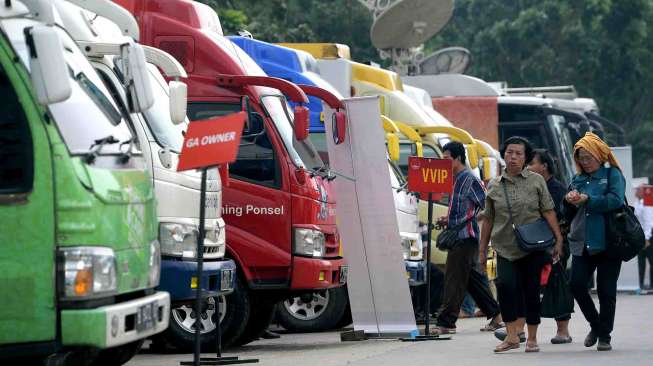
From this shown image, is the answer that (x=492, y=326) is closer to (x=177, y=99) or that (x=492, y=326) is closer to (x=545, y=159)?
(x=545, y=159)

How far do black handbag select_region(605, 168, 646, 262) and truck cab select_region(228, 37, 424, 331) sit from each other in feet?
12.7

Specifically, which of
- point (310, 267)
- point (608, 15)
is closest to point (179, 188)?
point (310, 267)

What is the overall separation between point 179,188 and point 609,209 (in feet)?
12.3

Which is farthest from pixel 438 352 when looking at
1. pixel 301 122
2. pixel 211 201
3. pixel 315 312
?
pixel 315 312

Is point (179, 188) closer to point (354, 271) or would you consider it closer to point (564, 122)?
point (354, 271)

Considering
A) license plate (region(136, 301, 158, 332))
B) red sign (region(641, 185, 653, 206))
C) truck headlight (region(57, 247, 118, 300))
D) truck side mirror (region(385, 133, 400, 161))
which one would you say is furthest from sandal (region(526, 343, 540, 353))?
red sign (region(641, 185, 653, 206))

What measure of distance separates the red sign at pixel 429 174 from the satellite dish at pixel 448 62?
50.7ft

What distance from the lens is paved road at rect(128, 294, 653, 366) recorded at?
507 inches

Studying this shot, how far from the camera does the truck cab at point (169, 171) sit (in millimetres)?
11906

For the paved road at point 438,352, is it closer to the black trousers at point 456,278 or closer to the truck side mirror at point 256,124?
the black trousers at point 456,278

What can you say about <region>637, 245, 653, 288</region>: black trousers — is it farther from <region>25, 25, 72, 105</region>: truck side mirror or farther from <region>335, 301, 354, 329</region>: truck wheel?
<region>25, 25, 72, 105</region>: truck side mirror

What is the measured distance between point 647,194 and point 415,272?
1206 centimetres

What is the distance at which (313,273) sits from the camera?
14.6 meters

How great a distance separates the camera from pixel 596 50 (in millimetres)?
49219
